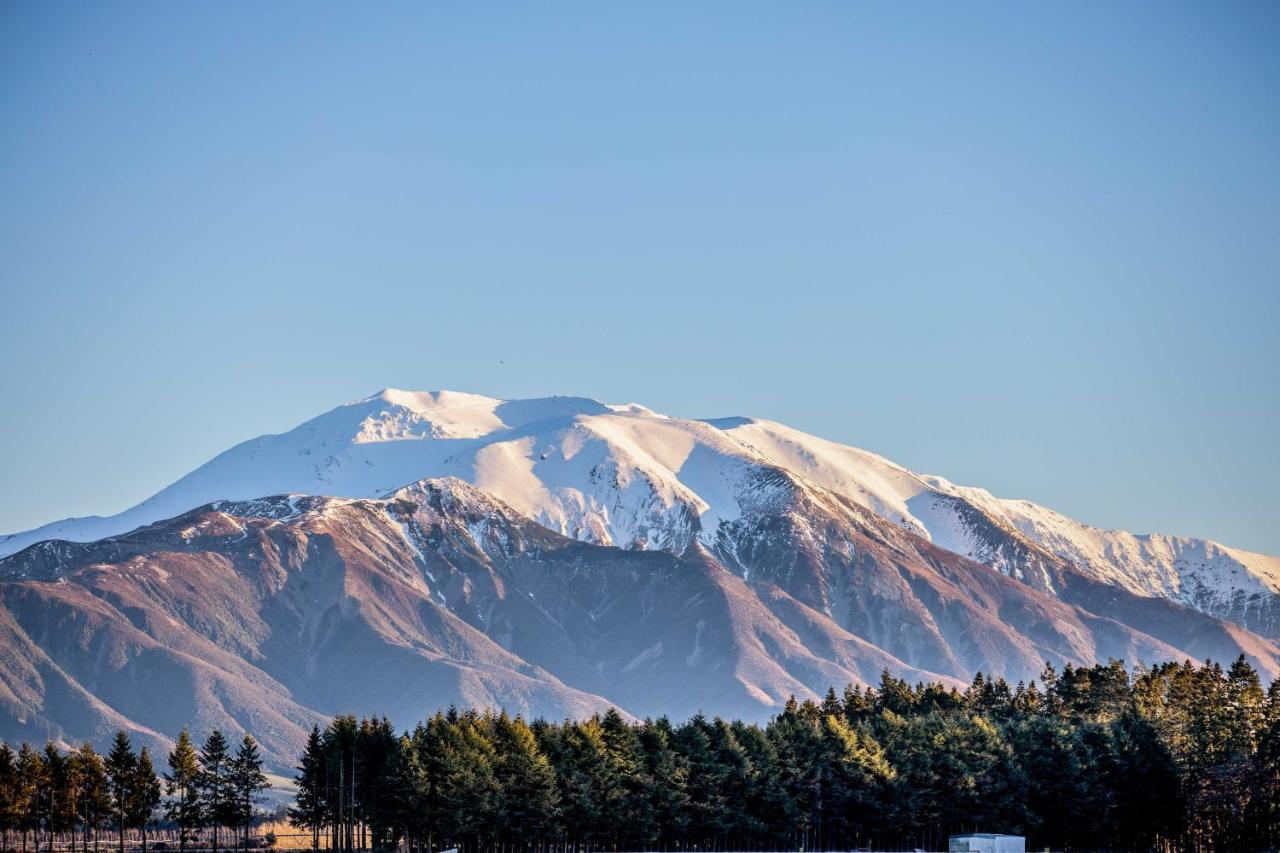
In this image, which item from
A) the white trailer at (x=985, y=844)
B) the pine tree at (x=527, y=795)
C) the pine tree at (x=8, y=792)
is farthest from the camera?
the pine tree at (x=527, y=795)

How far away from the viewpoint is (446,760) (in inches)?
7131

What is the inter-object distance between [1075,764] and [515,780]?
182ft

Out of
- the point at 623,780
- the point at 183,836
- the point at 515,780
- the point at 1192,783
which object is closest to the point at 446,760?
the point at 515,780

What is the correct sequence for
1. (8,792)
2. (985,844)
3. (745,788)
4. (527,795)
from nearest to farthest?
1. (985,844)
2. (8,792)
3. (527,795)
4. (745,788)

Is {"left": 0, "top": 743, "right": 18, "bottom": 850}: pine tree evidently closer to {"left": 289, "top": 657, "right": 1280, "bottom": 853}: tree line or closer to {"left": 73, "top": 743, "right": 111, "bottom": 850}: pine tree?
{"left": 73, "top": 743, "right": 111, "bottom": 850}: pine tree

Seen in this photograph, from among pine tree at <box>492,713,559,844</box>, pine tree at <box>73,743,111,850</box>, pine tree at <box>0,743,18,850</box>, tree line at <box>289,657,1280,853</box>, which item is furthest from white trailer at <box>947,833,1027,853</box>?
pine tree at <box>0,743,18,850</box>

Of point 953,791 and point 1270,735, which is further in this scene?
point 953,791

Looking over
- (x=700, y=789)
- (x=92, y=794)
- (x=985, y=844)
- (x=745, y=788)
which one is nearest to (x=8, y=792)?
(x=92, y=794)

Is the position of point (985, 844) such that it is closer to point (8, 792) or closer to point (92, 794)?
point (92, 794)

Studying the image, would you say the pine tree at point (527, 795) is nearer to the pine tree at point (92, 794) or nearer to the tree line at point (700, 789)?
the tree line at point (700, 789)

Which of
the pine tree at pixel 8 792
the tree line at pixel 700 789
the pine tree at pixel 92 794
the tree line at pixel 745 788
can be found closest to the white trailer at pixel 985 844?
the tree line at pixel 745 788

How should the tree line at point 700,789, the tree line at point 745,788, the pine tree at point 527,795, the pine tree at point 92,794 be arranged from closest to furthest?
the pine tree at point 527,795, the tree line at point 745,788, the tree line at point 700,789, the pine tree at point 92,794

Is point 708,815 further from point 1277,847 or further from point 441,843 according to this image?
point 1277,847

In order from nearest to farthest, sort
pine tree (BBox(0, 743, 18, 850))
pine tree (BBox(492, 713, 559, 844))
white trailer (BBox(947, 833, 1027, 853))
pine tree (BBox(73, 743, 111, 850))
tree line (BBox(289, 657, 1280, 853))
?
white trailer (BBox(947, 833, 1027, 853)) → pine tree (BBox(0, 743, 18, 850)) → pine tree (BBox(492, 713, 559, 844)) → tree line (BBox(289, 657, 1280, 853)) → pine tree (BBox(73, 743, 111, 850))
